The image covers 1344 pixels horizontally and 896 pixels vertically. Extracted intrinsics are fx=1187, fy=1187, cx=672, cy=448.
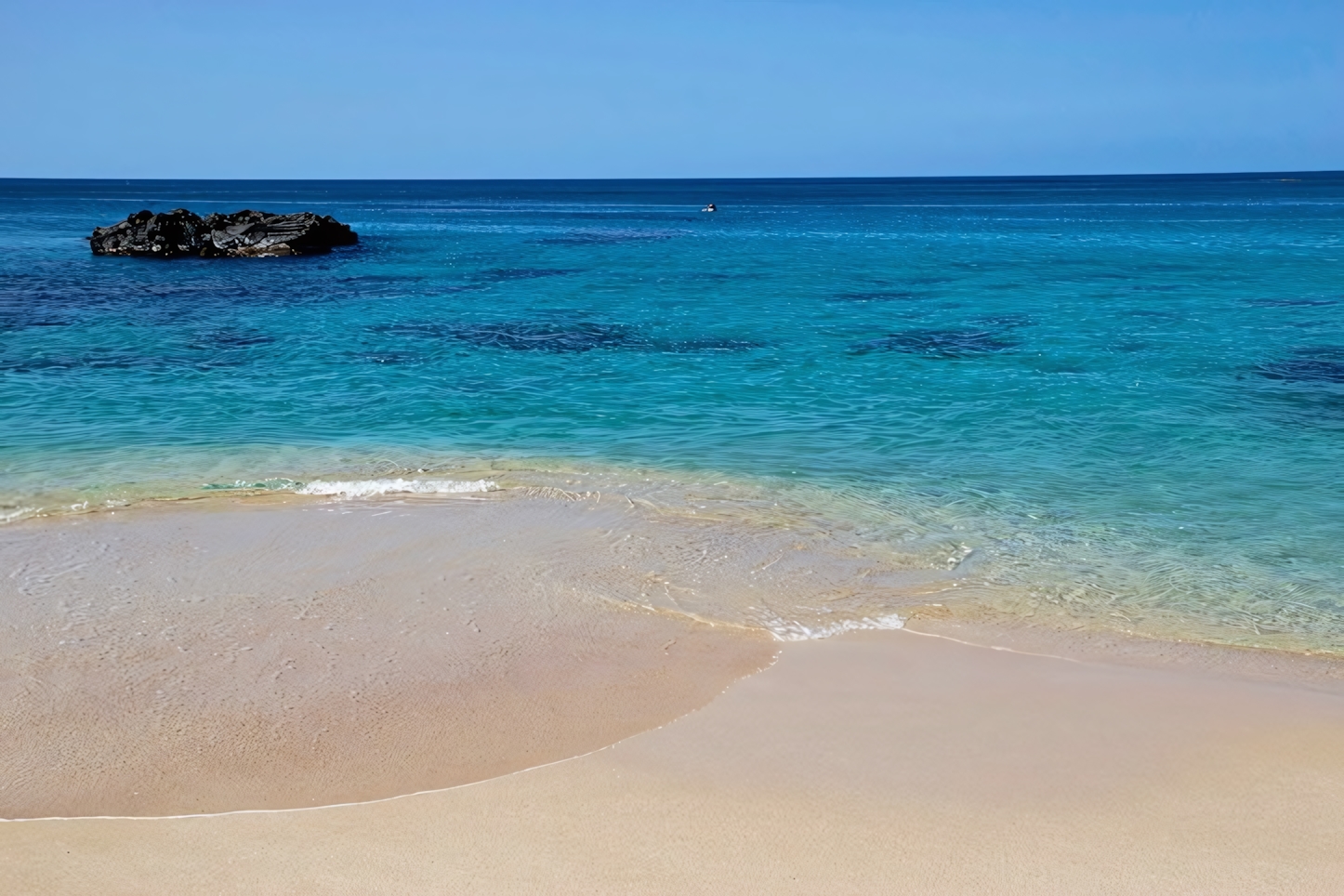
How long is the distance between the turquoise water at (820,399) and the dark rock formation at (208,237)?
7.75 m

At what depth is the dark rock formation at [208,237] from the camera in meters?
46.3

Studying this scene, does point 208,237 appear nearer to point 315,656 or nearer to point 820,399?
point 820,399

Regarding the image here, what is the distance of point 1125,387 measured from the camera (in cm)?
1786

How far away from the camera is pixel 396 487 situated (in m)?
12.2

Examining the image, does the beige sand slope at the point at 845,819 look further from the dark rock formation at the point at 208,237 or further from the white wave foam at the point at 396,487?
the dark rock formation at the point at 208,237

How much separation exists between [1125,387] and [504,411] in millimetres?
9265

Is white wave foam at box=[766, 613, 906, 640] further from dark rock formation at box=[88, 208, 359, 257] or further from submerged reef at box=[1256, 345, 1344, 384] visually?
dark rock formation at box=[88, 208, 359, 257]

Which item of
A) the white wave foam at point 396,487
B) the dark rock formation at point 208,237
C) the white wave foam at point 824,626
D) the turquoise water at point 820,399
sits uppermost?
the dark rock formation at point 208,237

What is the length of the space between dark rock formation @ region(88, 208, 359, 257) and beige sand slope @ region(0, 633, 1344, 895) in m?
43.5

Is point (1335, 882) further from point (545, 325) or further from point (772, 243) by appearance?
point (772, 243)

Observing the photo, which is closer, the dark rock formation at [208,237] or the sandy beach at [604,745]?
the sandy beach at [604,745]

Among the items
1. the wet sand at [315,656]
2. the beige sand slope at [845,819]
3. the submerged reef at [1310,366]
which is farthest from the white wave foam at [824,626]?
the submerged reef at [1310,366]

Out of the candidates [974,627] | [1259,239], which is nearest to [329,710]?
[974,627]

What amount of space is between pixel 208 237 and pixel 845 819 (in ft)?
153
